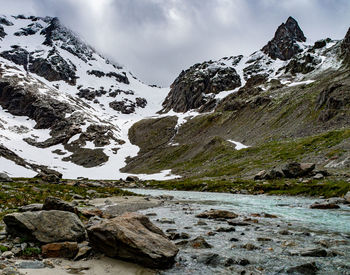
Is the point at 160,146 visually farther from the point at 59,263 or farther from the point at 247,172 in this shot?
the point at 59,263

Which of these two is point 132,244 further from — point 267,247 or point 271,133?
point 271,133

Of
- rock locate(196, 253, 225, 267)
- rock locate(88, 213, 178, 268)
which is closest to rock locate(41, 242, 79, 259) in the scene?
rock locate(88, 213, 178, 268)

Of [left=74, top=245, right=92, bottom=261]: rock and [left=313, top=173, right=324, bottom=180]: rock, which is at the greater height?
[left=313, top=173, right=324, bottom=180]: rock

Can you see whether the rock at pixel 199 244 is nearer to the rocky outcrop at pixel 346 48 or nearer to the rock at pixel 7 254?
the rock at pixel 7 254

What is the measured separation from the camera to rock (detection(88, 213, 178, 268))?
9.91m

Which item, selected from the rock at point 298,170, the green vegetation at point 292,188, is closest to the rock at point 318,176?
the green vegetation at point 292,188

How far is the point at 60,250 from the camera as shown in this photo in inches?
406

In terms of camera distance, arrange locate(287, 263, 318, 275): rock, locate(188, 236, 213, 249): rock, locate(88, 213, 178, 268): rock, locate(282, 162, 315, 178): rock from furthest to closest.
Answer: locate(282, 162, 315, 178): rock
locate(188, 236, 213, 249): rock
locate(88, 213, 178, 268): rock
locate(287, 263, 318, 275): rock

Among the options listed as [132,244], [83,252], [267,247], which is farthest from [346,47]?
[83,252]

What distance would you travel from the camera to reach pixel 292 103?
5098 inches

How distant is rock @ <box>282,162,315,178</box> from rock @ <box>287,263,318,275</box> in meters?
40.2

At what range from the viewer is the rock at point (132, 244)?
9.91 m

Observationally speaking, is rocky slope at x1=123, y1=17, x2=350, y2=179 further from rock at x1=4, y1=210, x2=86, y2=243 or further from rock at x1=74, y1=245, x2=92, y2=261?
rock at x1=4, y1=210, x2=86, y2=243

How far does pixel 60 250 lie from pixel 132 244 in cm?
297
